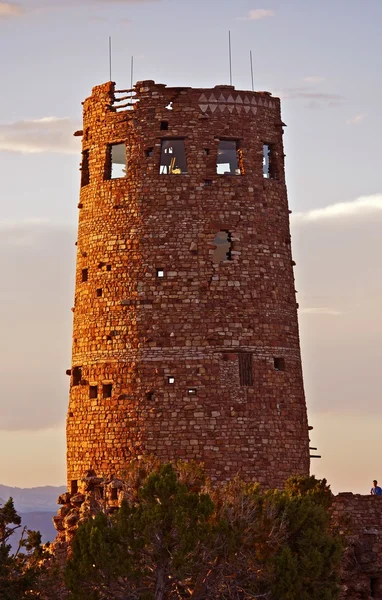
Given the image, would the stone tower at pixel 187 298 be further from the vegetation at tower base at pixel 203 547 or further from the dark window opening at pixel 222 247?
the vegetation at tower base at pixel 203 547

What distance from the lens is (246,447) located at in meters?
52.6

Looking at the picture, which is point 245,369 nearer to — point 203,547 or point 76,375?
point 76,375

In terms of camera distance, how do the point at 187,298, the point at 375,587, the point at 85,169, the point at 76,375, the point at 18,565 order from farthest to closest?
the point at 85,169
the point at 76,375
the point at 187,298
the point at 375,587
the point at 18,565

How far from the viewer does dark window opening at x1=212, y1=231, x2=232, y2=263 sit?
2102 inches

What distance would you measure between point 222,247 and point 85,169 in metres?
6.29

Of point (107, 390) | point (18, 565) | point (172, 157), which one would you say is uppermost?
point (172, 157)

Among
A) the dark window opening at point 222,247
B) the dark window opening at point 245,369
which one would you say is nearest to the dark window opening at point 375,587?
the dark window opening at point 245,369

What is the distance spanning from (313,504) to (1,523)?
9218 millimetres

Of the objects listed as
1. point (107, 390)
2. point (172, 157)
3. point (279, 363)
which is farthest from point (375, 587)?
point (172, 157)

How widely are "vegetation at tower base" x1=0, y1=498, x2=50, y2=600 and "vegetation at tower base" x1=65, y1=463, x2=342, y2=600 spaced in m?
2.04

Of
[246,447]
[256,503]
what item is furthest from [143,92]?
[256,503]

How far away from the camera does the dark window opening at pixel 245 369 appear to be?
53.2 meters

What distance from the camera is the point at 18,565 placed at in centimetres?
4600

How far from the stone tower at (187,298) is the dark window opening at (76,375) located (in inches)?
1.8
